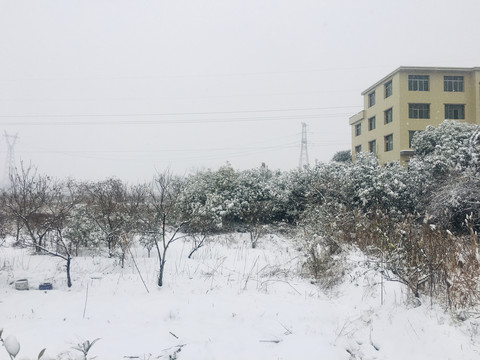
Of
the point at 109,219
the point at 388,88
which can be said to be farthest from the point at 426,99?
the point at 109,219

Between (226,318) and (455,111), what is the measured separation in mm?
27840

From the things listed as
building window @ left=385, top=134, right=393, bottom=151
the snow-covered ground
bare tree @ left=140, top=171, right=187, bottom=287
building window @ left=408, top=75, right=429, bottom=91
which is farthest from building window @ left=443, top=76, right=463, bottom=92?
bare tree @ left=140, top=171, right=187, bottom=287

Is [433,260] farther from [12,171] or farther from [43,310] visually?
[12,171]

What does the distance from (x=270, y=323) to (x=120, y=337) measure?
6.51 feet

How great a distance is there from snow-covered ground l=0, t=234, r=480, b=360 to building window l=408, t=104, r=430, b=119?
22.0 meters

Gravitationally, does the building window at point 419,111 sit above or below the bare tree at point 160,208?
above

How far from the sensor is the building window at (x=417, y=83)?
24094mm

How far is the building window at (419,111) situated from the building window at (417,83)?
135 cm

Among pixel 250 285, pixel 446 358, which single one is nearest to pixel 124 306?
pixel 250 285

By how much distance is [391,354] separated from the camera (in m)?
3.49

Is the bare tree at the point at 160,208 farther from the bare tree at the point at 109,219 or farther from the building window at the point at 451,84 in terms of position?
the building window at the point at 451,84

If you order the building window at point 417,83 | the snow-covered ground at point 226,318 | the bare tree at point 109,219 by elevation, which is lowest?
the snow-covered ground at point 226,318

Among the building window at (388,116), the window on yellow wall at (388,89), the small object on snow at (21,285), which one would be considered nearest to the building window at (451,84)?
the window on yellow wall at (388,89)

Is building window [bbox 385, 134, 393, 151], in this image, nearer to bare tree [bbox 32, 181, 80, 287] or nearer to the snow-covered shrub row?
the snow-covered shrub row
